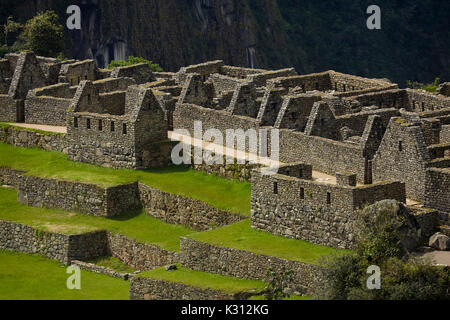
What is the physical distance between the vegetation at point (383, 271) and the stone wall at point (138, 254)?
363 inches

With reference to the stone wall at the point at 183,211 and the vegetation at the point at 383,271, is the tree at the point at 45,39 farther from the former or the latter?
the vegetation at the point at 383,271

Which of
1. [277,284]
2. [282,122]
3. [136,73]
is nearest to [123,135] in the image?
[282,122]

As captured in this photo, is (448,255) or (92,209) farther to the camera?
(92,209)

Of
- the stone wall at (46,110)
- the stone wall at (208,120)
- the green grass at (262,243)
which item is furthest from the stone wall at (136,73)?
the green grass at (262,243)

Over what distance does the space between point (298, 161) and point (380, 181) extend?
5.54 meters

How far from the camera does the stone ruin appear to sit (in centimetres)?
5734

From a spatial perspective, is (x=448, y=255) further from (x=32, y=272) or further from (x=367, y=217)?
(x=32, y=272)

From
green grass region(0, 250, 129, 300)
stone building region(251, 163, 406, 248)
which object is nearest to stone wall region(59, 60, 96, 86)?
green grass region(0, 250, 129, 300)

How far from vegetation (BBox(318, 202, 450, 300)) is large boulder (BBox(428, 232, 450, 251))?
5.97 feet

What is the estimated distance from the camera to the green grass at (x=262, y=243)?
55.3m

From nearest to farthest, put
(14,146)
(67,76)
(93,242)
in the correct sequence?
(93,242) < (14,146) < (67,76)

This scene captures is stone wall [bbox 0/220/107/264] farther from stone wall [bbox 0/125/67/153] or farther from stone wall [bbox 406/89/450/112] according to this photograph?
stone wall [bbox 406/89/450/112]

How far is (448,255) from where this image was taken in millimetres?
54281
